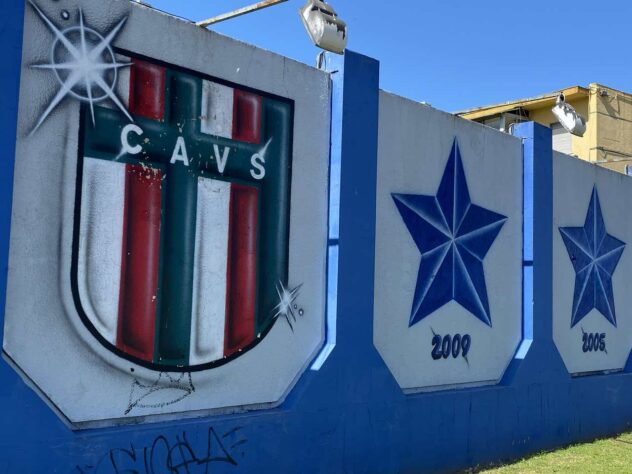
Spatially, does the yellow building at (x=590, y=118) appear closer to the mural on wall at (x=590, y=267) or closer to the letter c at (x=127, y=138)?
the mural on wall at (x=590, y=267)

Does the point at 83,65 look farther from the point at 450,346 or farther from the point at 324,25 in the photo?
the point at 450,346

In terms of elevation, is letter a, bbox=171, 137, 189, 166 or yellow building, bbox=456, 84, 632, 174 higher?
yellow building, bbox=456, 84, 632, 174

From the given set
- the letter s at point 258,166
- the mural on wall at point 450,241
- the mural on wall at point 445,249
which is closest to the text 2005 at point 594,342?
the mural on wall at point 445,249

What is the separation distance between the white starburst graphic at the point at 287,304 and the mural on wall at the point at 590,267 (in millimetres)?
4737

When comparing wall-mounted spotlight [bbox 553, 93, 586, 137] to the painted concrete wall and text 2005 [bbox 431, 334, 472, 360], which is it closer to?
the painted concrete wall

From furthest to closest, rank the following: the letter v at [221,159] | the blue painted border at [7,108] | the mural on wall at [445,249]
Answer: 1. the mural on wall at [445,249]
2. the letter v at [221,159]
3. the blue painted border at [7,108]

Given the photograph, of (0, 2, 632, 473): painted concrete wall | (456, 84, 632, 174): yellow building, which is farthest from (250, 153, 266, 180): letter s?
(456, 84, 632, 174): yellow building

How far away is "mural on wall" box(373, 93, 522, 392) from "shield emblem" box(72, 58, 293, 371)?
1.49m

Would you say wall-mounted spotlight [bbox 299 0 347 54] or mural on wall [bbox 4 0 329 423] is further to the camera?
wall-mounted spotlight [bbox 299 0 347 54]

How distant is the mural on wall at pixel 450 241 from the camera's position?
8016 millimetres

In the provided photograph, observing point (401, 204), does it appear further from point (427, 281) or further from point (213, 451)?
point (213, 451)

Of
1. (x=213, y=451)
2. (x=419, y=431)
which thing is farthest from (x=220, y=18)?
(x=419, y=431)

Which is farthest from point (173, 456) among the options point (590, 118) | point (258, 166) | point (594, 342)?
point (590, 118)

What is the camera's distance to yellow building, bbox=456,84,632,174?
20531 millimetres
